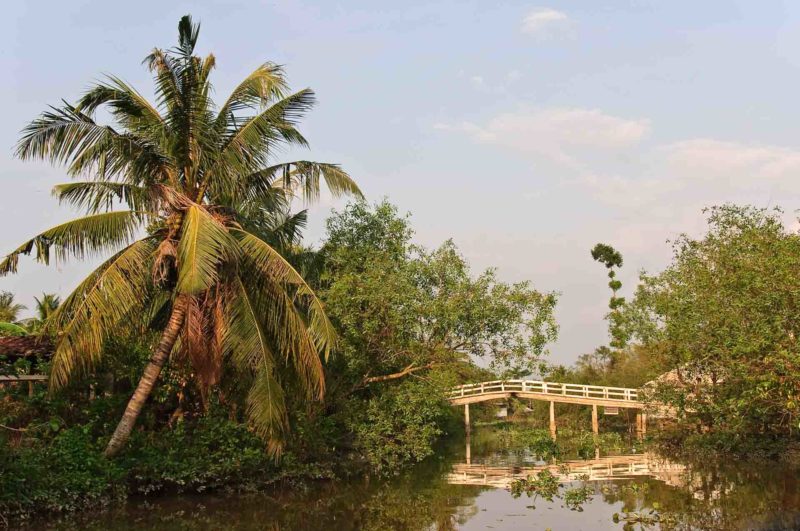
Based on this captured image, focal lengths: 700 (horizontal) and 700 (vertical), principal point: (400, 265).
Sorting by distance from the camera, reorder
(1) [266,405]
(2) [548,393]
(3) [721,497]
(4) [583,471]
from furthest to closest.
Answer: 1. (2) [548,393]
2. (4) [583,471]
3. (3) [721,497]
4. (1) [266,405]

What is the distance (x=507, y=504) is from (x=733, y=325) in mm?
7098

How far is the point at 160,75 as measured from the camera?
13383 millimetres

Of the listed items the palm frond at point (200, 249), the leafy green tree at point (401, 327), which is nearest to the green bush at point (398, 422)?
the leafy green tree at point (401, 327)

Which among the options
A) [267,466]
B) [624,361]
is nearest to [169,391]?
[267,466]

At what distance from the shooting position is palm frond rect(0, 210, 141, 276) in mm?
13375

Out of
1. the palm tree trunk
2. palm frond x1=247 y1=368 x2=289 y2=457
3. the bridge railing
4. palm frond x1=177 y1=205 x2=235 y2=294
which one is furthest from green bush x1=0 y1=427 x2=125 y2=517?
the bridge railing

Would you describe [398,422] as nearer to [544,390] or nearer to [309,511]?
[309,511]

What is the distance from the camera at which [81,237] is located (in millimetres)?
13484

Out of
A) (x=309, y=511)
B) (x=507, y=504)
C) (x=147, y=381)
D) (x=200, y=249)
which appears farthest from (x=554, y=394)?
(x=200, y=249)

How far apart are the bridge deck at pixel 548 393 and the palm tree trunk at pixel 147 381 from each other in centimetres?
1977

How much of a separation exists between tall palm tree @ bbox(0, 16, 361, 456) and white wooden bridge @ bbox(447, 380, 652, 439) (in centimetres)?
1951

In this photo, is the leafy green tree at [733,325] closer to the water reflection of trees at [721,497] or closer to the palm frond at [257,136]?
the water reflection of trees at [721,497]

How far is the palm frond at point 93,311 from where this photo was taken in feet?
41.5

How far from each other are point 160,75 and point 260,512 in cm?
878
